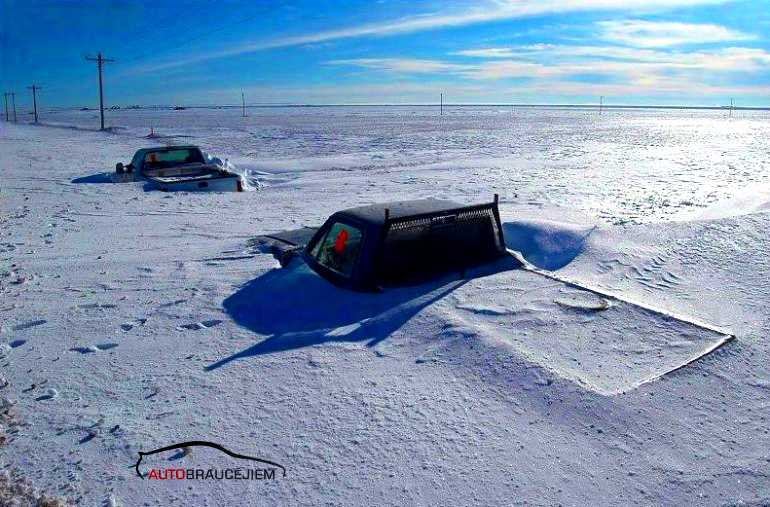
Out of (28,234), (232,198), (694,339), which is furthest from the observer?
(232,198)

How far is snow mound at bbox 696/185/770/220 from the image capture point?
35.1 feet

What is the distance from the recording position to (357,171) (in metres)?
19.8

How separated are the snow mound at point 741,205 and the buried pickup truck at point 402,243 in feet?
18.5

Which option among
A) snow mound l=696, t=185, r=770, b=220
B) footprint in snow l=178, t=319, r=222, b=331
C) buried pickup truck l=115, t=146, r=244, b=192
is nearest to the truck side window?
footprint in snow l=178, t=319, r=222, b=331

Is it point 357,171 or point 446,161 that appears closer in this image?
point 357,171

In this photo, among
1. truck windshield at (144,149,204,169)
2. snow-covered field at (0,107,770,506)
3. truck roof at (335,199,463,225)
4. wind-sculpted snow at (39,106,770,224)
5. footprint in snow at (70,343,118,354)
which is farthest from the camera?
truck windshield at (144,149,204,169)

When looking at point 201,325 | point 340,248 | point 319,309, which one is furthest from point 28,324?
point 340,248

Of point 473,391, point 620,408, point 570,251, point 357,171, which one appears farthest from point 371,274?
point 357,171

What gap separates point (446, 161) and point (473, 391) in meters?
19.3

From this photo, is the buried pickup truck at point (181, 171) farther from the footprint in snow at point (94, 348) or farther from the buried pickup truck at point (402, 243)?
the footprint in snow at point (94, 348)

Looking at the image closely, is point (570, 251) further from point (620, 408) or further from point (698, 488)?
point (698, 488)

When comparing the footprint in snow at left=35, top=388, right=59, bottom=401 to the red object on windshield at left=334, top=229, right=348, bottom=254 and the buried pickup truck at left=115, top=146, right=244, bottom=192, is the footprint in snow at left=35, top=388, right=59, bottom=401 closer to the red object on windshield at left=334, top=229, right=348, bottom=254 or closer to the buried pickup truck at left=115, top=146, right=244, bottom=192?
the red object on windshield at left=334, top=229, right=348, bottom=254

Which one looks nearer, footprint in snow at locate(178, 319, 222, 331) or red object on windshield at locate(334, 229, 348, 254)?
footprint in snow at locate(178, 319, 222, 331)

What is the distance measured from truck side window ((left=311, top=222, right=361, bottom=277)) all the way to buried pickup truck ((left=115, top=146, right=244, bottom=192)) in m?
8.57
